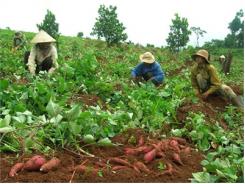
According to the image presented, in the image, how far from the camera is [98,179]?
11.1 feet

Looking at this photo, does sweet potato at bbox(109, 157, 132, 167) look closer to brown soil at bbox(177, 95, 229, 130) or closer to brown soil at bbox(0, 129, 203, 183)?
brown soil at bbox(0, 129, 203, 183)

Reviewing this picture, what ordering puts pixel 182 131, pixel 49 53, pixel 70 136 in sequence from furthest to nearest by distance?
pixel 49 53
pixel 182 131
pixel 70 136

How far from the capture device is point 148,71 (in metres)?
8.66

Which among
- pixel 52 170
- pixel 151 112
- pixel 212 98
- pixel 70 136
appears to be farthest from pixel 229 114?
pixel 52 170

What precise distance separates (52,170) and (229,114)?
3.45 m

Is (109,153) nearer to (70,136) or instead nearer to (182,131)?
(70,136)

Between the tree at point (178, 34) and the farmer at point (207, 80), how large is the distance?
18406 mm

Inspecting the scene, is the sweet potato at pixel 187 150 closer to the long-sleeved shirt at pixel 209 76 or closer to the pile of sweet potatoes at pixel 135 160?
the pile of sweet potatoes at pixel 135 160

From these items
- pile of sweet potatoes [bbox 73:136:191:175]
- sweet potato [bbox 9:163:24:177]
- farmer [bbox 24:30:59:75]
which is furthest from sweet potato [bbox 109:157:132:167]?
farmer [bbox 24:30:59:75]

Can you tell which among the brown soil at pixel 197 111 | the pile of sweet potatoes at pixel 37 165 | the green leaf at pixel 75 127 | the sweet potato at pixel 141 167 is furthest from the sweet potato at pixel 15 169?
the brown soil at pixel 197 111

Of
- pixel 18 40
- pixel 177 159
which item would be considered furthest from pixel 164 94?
pixel 18 40

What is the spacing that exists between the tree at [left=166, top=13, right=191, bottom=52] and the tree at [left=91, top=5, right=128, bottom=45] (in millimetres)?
2808

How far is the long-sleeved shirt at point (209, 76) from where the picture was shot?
23.7 feet

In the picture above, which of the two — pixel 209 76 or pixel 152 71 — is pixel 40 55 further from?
pixel 209 76
